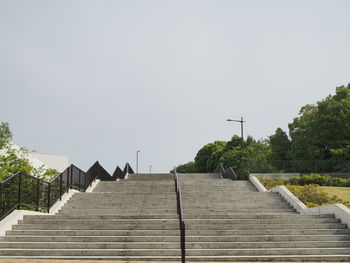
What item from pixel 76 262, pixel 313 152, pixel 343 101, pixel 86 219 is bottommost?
pixel 76 262

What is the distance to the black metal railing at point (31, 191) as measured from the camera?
12750mm

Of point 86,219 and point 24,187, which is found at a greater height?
point 24,187

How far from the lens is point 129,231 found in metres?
11.6

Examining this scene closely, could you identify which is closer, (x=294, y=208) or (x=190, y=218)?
(x=190, y=218)

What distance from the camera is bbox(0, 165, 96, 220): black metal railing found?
1275 centimetres

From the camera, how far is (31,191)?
1441cm

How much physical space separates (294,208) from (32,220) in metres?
9.69

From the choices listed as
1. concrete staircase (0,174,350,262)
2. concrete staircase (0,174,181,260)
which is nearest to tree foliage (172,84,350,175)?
concrete staircase (0,174,350,262)

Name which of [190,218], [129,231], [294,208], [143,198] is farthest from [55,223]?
[294,208]

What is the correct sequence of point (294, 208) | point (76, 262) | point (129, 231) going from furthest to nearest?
1. point (294, 208)
2. point (129, 231)
3. point (76, 262)

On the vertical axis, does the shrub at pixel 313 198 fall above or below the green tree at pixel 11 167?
below

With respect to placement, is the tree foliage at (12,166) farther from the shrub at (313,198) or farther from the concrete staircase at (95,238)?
the shrub at (313,198)

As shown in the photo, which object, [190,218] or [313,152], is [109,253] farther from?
[313,152]

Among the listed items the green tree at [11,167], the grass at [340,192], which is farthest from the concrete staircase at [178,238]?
the green tree at [11,167]
